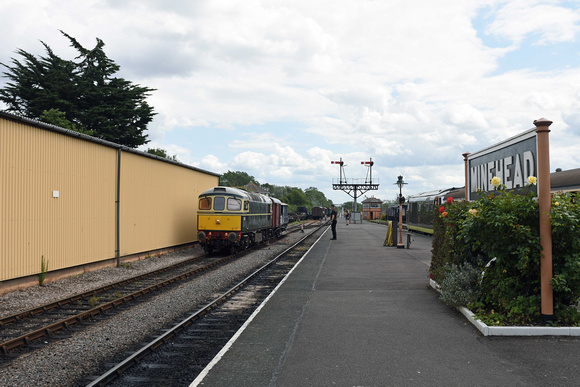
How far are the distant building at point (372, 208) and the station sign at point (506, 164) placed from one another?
10398cm

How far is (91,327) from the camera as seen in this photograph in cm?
810

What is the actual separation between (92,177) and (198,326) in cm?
855

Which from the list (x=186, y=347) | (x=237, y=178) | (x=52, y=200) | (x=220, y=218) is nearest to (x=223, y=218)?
(x=220, y=218)

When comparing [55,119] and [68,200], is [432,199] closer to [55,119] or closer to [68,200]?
[68,200]

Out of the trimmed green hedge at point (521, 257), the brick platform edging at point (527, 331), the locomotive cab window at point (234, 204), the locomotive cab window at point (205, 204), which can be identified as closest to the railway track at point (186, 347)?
→ the brick platform edging at point (527, 331)

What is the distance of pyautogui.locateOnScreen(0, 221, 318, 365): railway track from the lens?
6957mm

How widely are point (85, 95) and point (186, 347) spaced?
3303cm

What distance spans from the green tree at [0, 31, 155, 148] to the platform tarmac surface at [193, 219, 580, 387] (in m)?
28.5

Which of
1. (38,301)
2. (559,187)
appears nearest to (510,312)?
(38,301)

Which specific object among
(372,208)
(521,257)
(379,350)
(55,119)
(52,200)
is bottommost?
(379,350)

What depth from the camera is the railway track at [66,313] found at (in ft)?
22.8

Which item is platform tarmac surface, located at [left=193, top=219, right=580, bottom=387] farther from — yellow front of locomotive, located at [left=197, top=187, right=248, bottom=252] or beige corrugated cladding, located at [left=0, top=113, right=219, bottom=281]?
yellow front of locomotive, located at [left=197, top=187, right=248, bottom=252]

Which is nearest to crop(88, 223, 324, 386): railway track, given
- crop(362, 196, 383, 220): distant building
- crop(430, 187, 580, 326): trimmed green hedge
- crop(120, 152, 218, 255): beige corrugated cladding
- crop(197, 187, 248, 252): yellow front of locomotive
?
crop(430, 187, 580, 326): trimmed green hedge

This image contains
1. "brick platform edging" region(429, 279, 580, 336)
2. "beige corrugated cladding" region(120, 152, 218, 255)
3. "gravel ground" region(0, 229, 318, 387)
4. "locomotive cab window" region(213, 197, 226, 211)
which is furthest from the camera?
"locomotive cab window" region(213, 197, 226, 211)
